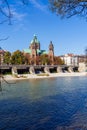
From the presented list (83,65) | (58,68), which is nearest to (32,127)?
(58,68)

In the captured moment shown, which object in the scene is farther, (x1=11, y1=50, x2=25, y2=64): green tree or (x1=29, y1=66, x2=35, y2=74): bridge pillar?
(x1=11, y1=50, x2=25, y2=64): green tree

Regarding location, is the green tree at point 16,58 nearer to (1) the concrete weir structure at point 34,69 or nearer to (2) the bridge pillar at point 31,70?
(1) the concrete weir structure at point 34,69

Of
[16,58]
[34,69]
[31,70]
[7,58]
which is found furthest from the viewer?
[16,58]

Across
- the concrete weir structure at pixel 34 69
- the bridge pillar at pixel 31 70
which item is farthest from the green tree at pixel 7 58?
the bridge pillar at pixel 31 70

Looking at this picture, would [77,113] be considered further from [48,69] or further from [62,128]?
[48,69]

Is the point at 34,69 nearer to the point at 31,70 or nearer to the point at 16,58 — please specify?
the point at 31,70

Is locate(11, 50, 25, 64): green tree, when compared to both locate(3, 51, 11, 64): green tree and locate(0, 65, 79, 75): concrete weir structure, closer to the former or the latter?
locate(3, 51, 11, 64): green tree

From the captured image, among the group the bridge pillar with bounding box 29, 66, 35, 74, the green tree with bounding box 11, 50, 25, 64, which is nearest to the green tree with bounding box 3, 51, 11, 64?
the green tree with bounding box 11, 50, 25, 64

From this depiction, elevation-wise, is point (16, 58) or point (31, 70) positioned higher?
point (16, 58)

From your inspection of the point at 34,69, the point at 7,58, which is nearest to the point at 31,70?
the point at 34,69

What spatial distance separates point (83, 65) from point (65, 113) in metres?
143

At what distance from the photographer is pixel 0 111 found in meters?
25.4

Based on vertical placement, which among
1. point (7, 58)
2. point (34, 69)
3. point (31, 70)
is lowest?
point (31, 70)

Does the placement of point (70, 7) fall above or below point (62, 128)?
above
